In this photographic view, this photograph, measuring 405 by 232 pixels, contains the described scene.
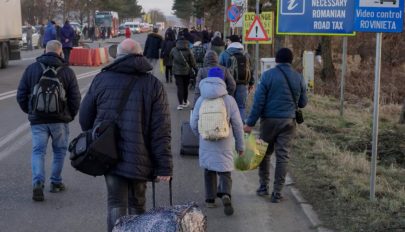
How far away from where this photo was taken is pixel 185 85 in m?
15.0

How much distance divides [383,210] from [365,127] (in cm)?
649

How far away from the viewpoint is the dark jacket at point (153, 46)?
63.8ft

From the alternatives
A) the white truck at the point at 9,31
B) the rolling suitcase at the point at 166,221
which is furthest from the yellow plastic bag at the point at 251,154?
the white truck at the point at 9,31

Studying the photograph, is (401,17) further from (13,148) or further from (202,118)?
(13,148)

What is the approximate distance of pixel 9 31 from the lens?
26.8 meters

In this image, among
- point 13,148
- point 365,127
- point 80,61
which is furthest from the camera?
point 80,61

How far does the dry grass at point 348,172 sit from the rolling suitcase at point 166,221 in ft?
7.96

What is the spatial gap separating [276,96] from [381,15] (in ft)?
→ 4.60

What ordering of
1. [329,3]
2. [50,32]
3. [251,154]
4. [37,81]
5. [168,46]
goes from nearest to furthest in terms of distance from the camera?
[37,81]
[251,154]
[329,3]
[168,46]
[50,32]

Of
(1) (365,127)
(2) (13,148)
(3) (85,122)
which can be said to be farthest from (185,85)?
(3) (85,122)

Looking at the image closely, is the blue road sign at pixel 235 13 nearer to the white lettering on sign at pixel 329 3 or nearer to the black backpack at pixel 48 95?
the white lettering on sign at pixel 329 3

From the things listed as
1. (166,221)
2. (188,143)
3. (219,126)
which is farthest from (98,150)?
(188,143)

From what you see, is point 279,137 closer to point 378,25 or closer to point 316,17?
point 378,25

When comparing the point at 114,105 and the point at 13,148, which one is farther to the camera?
the point at 13,148
